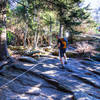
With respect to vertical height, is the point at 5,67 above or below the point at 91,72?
above

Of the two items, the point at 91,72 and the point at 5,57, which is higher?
the point at 5,57

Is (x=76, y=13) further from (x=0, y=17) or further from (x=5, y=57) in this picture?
(x=5, y=57)

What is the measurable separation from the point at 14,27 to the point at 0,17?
30.9 ft

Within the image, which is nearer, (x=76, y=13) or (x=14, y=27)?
(x=76, y=13)

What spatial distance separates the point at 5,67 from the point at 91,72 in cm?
465

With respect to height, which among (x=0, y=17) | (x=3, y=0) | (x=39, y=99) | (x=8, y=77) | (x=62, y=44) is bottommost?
(x=39, y=99)

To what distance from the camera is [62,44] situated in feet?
19.1

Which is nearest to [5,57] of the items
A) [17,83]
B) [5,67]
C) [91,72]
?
[5,67]

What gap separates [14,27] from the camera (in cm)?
1547

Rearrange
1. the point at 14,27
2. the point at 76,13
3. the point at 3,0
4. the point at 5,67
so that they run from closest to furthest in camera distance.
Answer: the point at 5,67, the point at 3,0, the point at 76,13, the point at 14,27

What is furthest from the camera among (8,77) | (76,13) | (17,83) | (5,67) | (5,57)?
(76,13)

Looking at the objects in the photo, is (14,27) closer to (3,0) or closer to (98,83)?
(3,0)

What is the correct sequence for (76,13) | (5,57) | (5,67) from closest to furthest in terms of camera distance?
(5,67), (5,57), (76,13)

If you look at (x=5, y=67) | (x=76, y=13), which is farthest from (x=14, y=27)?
(x=5, y=67)
